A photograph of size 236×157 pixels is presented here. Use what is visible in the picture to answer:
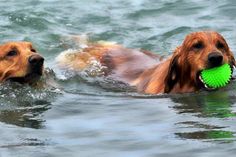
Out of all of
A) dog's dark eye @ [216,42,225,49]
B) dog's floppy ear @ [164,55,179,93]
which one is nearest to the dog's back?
dog's floppy ear @ [164,55,179,93]

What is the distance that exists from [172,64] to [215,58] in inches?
22.7

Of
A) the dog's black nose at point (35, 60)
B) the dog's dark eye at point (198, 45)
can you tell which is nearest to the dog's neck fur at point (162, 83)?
the dog's dark eye at point (198, 45)

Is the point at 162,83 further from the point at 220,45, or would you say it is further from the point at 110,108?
the point at 110,108

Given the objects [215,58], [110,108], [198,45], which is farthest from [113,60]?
[110,108]

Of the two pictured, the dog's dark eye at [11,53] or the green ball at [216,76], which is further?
the dog's dark eye at [11,53]

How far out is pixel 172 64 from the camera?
6.96m

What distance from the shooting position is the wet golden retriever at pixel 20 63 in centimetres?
729

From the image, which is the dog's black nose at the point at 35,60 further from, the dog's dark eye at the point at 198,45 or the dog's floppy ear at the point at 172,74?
the dog's dark eye at the point at 198,45

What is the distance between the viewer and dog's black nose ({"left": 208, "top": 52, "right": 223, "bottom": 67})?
258 inches

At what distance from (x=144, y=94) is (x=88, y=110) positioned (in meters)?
1.21

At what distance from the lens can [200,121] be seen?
5.28 metres

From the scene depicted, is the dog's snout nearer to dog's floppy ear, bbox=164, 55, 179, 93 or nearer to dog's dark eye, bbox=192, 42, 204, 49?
dog's floppy ear, bbox=164, 55, 179, 93

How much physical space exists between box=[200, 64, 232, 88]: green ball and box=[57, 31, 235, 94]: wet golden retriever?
0.23 feet

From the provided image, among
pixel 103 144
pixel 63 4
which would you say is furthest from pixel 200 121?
pixel 63 4
